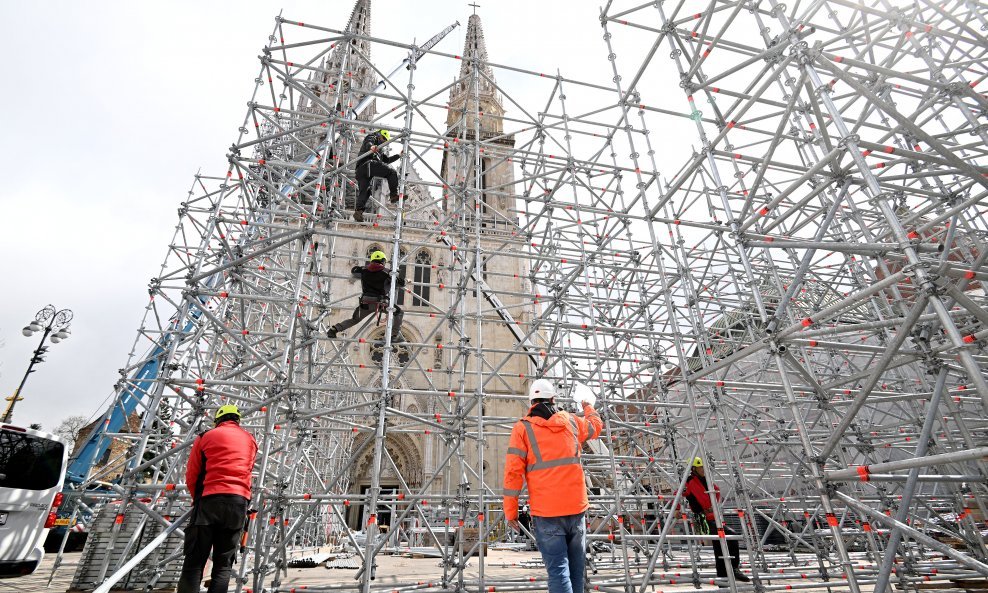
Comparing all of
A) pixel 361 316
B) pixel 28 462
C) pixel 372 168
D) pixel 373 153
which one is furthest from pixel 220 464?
pixel 373 153

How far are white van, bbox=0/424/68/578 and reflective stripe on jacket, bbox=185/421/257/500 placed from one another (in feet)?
11.3

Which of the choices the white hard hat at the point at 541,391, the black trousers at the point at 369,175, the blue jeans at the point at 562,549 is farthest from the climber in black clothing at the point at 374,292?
the blue jeans at the point at 562,549

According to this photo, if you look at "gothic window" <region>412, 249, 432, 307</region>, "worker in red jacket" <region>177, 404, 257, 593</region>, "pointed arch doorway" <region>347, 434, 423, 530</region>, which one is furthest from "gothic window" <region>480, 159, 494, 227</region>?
"pointed arch doorway" <region>347, 434, 423, 530</region>

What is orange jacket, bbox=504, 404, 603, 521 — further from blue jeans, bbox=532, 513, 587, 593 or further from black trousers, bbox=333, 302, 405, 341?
black trousers, bbox=333, 302, 405, 341

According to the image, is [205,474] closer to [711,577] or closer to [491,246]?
[711,577]

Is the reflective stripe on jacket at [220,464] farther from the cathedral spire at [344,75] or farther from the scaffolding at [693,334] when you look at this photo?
the cathedral spire at [344,75]

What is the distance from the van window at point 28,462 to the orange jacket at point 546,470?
258 inches

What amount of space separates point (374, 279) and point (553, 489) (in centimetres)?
501

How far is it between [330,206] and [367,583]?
5735mm

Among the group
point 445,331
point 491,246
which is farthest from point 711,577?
point 445,331

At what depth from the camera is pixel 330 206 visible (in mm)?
8180

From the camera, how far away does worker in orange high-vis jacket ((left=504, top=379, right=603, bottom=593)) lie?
372 centimetres

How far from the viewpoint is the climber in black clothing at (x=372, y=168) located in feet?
28.0

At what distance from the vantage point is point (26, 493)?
6.03 m
